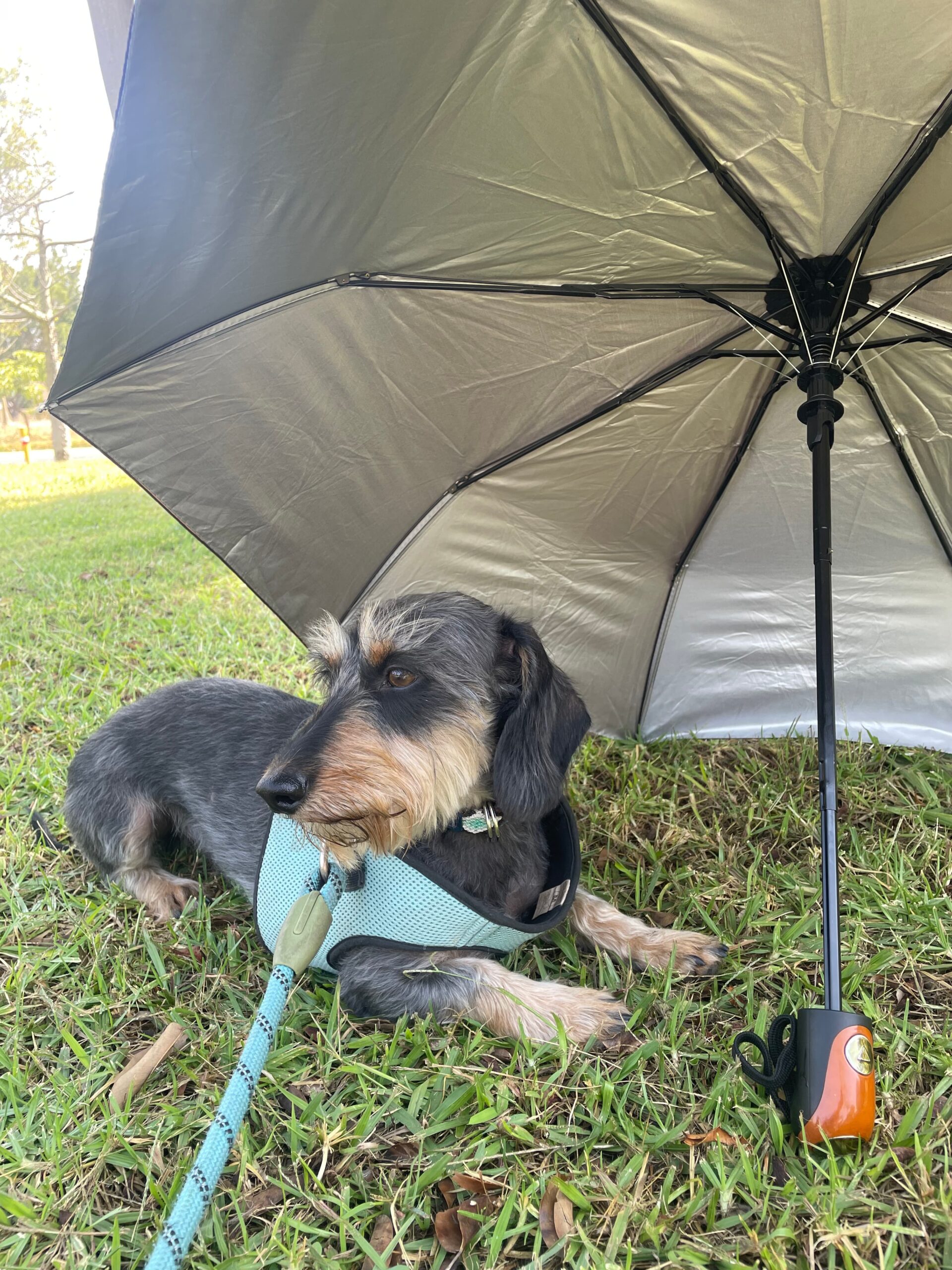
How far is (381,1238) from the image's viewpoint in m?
1.87

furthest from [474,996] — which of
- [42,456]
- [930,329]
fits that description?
[42,456]

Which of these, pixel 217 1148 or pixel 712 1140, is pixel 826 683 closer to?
pixel 712 1140

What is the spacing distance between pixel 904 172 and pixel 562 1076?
2414 millimetres

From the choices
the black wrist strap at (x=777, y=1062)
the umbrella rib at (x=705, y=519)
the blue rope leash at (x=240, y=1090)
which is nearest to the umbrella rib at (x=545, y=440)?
the umbrella rib at (x=705, y=519)

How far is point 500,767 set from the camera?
2580mm

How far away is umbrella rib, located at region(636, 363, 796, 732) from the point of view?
3205mm

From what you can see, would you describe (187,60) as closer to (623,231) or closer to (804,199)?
(623,231)

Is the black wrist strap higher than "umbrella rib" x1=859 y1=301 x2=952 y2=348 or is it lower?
lower

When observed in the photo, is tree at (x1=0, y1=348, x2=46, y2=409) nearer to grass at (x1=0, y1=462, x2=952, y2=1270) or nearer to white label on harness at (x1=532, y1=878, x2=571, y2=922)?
grass at (x1=0, y1=462, x2=952, y2=1270)

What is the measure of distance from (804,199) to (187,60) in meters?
1.51

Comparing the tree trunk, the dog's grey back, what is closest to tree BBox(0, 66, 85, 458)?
the tree trunk

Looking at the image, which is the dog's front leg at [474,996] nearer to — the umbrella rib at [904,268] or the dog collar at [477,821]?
the dog collar at [477,821]

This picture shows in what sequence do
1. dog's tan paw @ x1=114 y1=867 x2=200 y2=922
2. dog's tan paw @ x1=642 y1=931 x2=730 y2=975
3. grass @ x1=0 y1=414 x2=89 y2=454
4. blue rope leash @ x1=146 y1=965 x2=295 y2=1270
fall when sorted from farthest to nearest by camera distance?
1. grass @ x1=0 y1=414 x2=89 y2=454
2. dog's tan paw @ x1=114 y1=867 x2=200 y2=922
3. dog's tan paw @ x1=642 y1=931 x2=730 y2=975
4. blue rope leash @ x1=146 y1=965 x2=295 y2=1270

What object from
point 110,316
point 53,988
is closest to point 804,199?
point 110,316
